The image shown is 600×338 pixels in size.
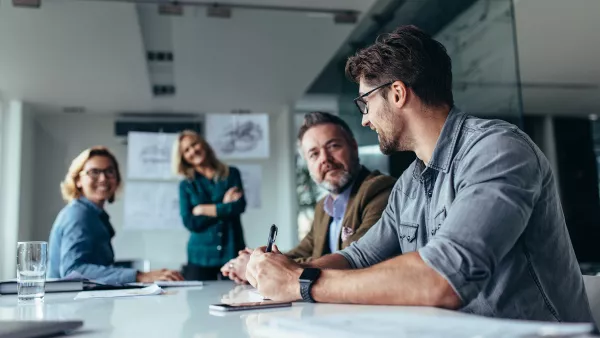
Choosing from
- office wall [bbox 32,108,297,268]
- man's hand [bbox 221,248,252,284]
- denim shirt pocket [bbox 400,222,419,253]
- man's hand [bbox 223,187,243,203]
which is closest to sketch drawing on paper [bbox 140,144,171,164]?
office wall [bbox 32,108,297,268]

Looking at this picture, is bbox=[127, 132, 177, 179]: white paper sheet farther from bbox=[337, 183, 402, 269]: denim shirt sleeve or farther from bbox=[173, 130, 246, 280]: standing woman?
bbox=[337, 183, 402, 269]: denim shirt sleeve

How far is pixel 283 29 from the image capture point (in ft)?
13.3

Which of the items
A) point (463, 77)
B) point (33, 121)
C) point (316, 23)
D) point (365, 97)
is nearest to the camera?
point (365, 97)

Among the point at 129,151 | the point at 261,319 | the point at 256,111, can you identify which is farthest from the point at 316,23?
the point at 261,319

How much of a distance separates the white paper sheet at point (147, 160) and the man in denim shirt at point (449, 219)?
3.07m

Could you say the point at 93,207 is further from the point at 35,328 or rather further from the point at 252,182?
the point at 252,182

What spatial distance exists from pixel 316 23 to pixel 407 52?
2.88m

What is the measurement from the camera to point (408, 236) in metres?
1.34

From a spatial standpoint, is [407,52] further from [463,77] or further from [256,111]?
[256,111]

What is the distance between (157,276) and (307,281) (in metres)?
1.08

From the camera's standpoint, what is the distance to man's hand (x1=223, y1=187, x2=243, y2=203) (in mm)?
3220

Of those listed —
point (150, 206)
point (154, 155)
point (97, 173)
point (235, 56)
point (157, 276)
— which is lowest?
point (157, 276)

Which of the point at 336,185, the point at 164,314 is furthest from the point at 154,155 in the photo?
the point at 164,314

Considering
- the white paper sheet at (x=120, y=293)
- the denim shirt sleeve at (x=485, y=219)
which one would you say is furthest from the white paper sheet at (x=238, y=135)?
the denim shirt sleeve at (x=485, y=219)
